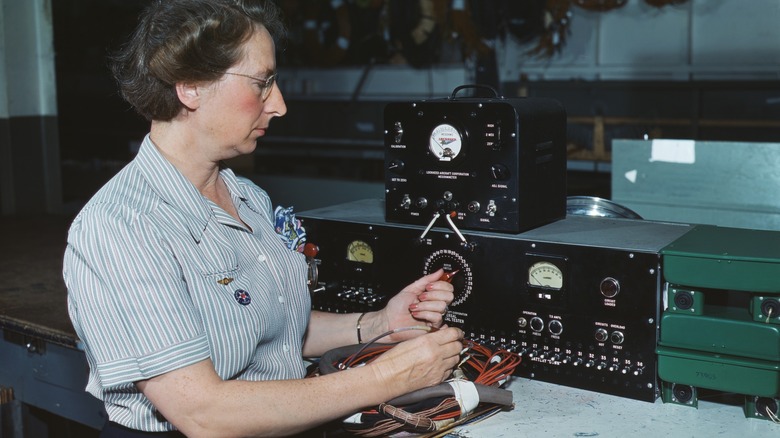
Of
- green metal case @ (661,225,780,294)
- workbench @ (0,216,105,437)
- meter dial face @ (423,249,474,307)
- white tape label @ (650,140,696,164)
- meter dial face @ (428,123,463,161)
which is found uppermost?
meter dial face @ (428,123,463,161)

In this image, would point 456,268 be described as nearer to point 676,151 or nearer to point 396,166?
point 396,166

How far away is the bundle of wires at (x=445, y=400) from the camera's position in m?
1.48

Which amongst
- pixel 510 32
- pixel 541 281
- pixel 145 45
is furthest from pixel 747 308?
pixel 510 32

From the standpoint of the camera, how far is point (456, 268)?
179 cm

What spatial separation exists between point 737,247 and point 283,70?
303 inches

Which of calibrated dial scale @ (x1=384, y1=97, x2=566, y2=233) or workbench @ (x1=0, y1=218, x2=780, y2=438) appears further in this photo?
calibrated dial scale @ (x1=384, y1=97, x2=566, y2=233)

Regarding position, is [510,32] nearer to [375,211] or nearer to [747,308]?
[375,211]

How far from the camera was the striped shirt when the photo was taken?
4.42ft

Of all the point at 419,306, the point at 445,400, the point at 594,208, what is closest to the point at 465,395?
the point at 445,400

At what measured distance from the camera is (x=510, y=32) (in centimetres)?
647

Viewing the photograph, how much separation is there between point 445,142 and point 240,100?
482 millimetres

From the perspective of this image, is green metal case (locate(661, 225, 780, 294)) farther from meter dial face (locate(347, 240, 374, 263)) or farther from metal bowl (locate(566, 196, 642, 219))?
meter dial face (locate(347, 240, 374, 263))

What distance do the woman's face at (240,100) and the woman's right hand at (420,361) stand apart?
0.49 meters

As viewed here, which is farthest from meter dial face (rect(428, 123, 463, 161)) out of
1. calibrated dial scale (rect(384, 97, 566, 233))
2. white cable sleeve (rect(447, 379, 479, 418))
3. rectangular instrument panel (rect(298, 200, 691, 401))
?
white cable sleeve (rect(447, 379, 479, 418))
